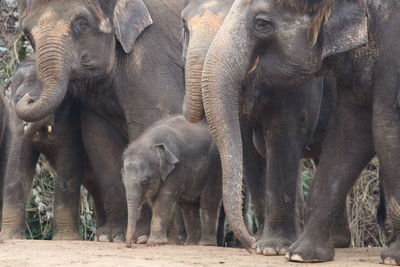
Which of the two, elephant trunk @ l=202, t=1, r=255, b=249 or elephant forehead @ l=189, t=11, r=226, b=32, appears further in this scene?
elephant forehead @ l=189, t=11, r=226, b=32

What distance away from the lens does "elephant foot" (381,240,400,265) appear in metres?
8.81

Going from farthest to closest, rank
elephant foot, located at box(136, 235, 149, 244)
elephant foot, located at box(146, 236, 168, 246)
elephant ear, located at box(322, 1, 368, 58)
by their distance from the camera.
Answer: elephant foot, located at box(136, 235, 149, 244), elephant foot, located at box(146, 236, 168, 246), elephant ear, located at box(322, 1, 368, 58)

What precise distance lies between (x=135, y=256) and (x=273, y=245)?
99cm

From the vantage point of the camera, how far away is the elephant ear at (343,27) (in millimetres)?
8906

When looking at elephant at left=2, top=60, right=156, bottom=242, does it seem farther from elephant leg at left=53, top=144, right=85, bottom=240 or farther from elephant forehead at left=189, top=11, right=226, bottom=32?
elephant forehead at left=189, top=11, right=226, bottom=32

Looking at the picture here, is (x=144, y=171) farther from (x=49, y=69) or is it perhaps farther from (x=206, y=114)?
(x=206, y=114)

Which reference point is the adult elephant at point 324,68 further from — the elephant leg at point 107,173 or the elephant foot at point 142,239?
the elephant leg at point 107,173

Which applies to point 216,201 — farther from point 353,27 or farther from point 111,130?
point 353,27

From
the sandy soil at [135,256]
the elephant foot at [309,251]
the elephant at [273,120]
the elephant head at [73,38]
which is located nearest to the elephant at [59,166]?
the elephant head at [73,38]

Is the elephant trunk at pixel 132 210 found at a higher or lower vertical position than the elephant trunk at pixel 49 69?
lower

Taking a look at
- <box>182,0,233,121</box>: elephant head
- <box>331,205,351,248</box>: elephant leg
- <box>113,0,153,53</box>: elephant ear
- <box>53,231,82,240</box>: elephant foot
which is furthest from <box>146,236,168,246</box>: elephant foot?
<box>113,0,153,53</box>: elephant ear

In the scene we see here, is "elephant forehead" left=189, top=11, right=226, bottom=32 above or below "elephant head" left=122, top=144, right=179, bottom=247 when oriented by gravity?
above

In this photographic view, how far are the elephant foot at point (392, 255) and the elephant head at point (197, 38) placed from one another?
147 centimetres

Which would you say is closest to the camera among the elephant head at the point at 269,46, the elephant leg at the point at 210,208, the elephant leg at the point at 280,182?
the elephant head at the point at 269,46
